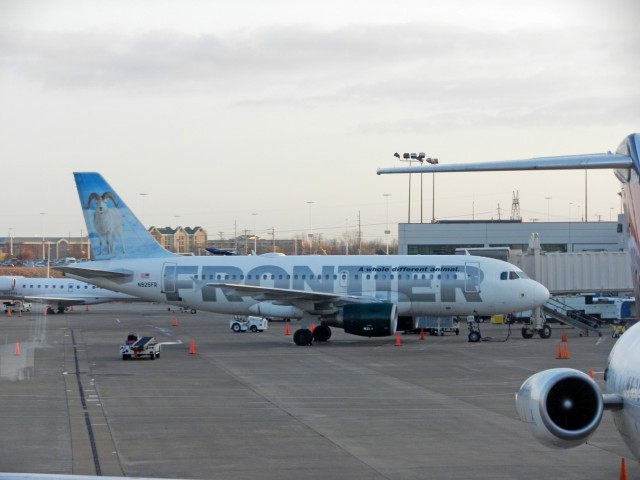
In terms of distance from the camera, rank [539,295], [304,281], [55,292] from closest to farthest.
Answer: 1. [539,295]
2. [304,281]
3. [55,292]

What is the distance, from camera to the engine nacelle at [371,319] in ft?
134

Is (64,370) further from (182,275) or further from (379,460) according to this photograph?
(379,460)

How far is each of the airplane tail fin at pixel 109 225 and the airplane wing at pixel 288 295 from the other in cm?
540

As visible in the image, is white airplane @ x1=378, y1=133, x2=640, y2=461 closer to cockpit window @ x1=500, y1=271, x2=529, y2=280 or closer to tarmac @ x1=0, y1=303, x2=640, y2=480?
tarmac @ x1=0, y1=303, x2=640, y2=480

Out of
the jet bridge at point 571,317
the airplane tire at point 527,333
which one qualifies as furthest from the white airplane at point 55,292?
the airplane tire at point 527,333

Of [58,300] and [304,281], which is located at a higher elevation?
[304,281]

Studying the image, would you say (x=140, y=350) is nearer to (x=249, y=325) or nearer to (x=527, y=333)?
(x=249, y=325)

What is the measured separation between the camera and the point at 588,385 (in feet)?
38.5

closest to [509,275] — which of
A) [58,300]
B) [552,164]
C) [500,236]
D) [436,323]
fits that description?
[436,323]

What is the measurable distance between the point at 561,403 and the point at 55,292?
69837 mm

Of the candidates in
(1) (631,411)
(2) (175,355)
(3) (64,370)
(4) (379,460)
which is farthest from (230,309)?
(1) (631,411)

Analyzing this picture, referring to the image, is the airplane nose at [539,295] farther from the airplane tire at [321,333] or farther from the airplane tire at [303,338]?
the airplane tire at [303,338]

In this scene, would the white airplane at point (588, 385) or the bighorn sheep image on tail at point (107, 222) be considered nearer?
the white airplane at point (588, 385)

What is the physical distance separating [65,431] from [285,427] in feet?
14.8
